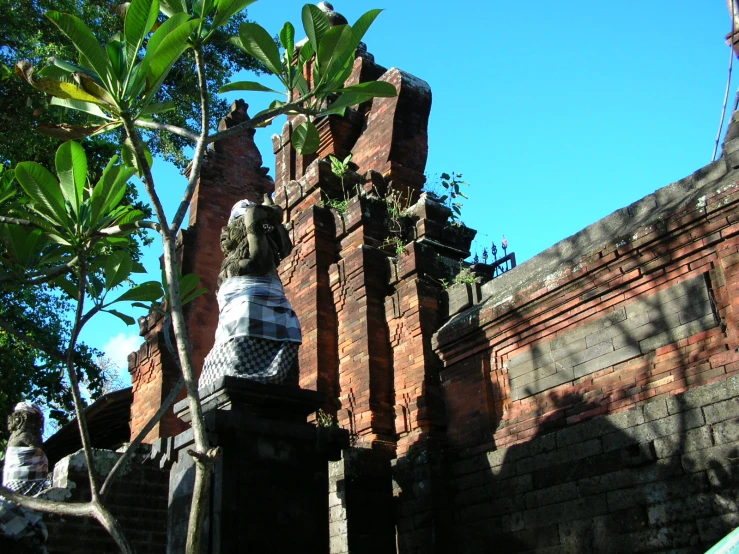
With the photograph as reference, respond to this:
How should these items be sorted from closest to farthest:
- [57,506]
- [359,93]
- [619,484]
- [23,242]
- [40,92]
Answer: [57,506], [359,93], [23,242], [619,484], [40,92]

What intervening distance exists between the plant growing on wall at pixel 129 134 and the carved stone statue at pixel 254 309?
0.62 metres

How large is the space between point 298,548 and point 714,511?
9.23 feet

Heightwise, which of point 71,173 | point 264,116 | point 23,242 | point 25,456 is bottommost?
point 25,456

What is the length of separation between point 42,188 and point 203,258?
25.1 feet

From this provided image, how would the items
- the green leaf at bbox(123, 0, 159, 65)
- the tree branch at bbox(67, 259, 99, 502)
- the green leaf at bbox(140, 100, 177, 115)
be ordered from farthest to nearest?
the green leaf at bbox(140, 100, 177, 115), the green leaf at bbox(123, 0, 159, 65), the tree branch at bbox(67, 259, 99, 502)

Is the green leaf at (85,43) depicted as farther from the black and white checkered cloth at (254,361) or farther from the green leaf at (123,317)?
the black and white checkered cloth at (254,361)

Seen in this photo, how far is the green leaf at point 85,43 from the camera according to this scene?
4.49m

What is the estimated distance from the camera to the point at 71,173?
5117 mm

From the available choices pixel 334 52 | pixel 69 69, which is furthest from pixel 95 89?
pixel 334 52

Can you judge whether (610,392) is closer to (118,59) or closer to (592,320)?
(592,320)

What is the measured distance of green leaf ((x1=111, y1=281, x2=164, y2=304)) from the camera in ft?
18.3

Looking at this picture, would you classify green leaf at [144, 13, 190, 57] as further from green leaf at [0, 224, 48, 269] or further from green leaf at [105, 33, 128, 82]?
green leaf at [0, 224, 48, 269]

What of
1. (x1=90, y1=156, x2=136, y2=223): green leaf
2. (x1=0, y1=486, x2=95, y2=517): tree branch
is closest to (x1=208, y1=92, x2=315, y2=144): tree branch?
(x1=90, y1=156, x2=136, y2=223): green leaf

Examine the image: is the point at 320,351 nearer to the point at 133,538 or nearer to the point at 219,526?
the point at 133,538
